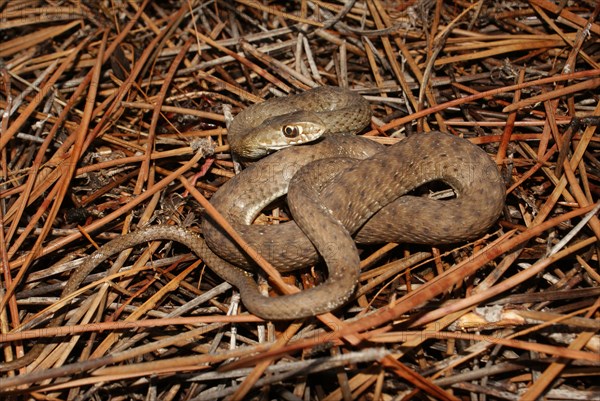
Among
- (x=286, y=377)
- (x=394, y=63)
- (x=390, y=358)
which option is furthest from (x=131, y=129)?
(x=390, y=358)

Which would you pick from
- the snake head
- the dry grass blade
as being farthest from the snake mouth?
the dry grass blade

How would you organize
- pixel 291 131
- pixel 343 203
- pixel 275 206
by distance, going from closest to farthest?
1. pixel 343 203
2. pixel 291 131
3. pixel 275 206

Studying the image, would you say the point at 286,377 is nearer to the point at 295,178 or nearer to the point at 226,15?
the point at 295,178

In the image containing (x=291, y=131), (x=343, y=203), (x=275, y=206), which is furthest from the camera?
(x=275, y=206)

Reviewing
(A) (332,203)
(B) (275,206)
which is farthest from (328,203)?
(B) (275,206)

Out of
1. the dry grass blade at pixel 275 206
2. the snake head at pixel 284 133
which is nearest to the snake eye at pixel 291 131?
the snake head at pixel 284 133

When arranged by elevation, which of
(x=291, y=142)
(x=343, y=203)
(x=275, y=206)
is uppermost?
(x=291, y=142)

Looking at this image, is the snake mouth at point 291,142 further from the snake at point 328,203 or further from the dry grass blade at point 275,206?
the dry grass blade at point 275,206

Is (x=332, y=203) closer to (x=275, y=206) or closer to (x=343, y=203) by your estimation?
(x=343, y=203)

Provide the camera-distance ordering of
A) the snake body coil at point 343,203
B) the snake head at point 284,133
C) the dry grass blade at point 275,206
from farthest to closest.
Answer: the snake head at point 284,133, the snake body coil at point 343,203, the dry grass blade at point 275,206
